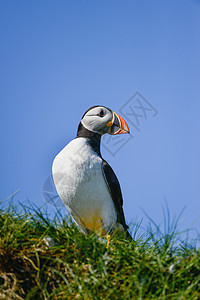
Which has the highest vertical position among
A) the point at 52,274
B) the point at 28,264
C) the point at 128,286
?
the point at 28,264

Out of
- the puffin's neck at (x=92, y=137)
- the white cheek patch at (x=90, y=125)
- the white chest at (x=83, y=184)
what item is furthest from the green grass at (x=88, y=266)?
the white cheek patch at (x=90, y=125)

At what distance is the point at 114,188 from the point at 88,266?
1367mm

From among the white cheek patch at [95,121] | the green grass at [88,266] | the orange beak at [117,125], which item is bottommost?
the green grass at [88,266]

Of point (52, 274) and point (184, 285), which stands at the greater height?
point (52, 274)

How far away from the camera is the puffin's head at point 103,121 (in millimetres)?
4402

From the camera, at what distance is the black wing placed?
4.27m

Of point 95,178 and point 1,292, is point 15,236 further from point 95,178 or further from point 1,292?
point 95,178

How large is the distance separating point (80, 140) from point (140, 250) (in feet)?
5.06

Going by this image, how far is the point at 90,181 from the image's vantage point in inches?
A: 163

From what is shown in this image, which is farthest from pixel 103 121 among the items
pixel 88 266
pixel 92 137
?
pixel 88 266

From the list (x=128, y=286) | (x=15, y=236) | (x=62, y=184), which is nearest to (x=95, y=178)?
(x=62, y=184)

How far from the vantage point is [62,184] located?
4.17 meters

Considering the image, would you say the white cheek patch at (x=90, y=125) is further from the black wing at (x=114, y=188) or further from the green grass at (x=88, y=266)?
the green grass at (x=88, y=266)

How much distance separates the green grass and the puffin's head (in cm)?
142
